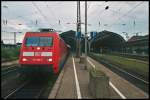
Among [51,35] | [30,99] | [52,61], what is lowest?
[30,99]

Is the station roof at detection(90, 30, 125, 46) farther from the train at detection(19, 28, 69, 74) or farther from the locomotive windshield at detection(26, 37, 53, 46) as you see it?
the locomotive windshield at detection(26, 37, 53, 46)

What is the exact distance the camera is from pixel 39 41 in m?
21.4

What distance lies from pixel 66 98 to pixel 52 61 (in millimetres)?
6527

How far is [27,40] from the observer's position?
21.5 meters

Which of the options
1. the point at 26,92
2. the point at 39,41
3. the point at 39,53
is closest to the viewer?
the point at 26,92

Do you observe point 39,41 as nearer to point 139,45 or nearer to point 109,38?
point 139,45

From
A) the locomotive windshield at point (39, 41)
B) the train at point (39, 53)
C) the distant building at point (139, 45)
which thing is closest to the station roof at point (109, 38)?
the distant building at point (139, 45)

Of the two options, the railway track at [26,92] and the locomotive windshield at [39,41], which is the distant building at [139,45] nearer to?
the locomotive windshield at [39,41]

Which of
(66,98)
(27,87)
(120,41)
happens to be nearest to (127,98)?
(66,98)

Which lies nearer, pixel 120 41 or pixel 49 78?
pixel 49 78

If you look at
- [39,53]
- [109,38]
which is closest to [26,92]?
[39,53]

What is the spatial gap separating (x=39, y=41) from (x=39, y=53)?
36.1 inches

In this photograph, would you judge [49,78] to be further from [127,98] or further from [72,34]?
[72,34]

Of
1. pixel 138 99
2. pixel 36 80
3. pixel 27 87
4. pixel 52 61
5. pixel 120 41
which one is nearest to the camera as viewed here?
pixel 138 99
